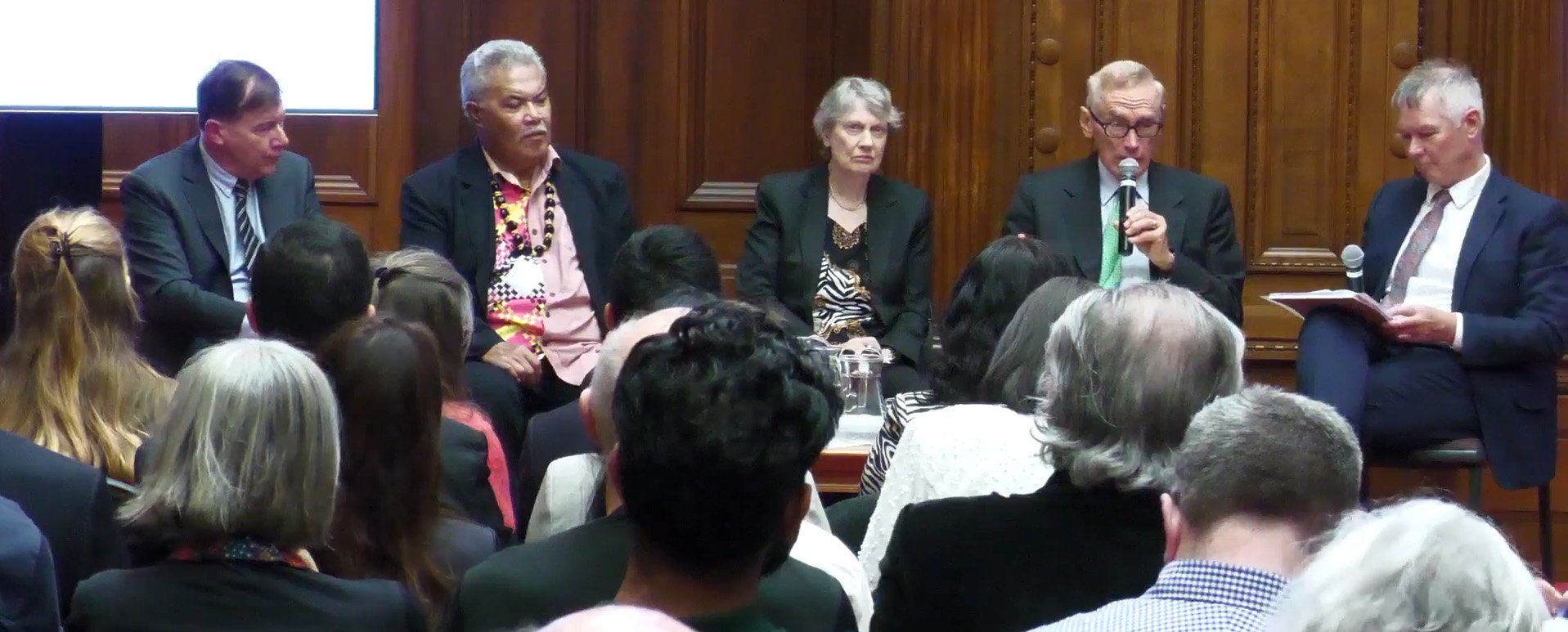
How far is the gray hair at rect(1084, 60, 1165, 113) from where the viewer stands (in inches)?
194

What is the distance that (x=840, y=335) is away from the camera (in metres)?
5.04

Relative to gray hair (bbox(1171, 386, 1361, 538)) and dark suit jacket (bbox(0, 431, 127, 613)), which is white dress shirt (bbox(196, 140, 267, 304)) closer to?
dark suit jacket (bbox(0, 431, 127, 613))

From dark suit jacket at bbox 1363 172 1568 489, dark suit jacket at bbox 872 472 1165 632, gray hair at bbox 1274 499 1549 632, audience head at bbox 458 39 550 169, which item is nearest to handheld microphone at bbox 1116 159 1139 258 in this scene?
dark suit jacket at bbox 1363 172 1568 489

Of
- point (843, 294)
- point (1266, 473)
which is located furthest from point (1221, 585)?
point (843, 294)

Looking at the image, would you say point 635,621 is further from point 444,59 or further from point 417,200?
point 444,59

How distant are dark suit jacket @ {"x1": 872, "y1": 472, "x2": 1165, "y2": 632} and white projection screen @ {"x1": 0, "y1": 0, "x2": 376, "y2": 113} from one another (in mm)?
3782

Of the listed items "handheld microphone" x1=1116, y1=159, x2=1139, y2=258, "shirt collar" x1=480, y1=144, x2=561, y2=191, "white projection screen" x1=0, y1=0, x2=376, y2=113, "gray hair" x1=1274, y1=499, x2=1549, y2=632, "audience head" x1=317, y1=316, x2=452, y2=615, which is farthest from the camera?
"white projection screen" x1=0, y1=0, x2=376, y2=113

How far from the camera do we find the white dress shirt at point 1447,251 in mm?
4766

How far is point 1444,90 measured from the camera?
4715mm

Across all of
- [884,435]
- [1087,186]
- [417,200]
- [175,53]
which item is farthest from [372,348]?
[175,53]

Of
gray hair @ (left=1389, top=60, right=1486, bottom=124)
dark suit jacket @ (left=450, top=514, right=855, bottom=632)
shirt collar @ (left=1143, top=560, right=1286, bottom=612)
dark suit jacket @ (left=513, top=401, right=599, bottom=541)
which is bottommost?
dark suit jacket @ (left=513, top=401, right=599, bottom=541)

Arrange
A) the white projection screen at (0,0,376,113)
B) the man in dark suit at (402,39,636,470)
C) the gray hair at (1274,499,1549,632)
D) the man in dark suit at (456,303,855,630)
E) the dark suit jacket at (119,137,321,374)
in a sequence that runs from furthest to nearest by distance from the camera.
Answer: the white projection screen at (0,0,376,113) → the man in dark suit at (402,39,636,470) → the dark suit jacket at (119,137,321,374) → the man in dark suit at (456,303,855,630) → the gray hair at (1274,499,1549,632)

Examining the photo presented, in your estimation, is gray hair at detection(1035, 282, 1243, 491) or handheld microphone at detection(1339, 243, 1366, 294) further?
handheld microphone at detection(1339, 243, 1366, 294)

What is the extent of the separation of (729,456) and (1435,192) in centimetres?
375
